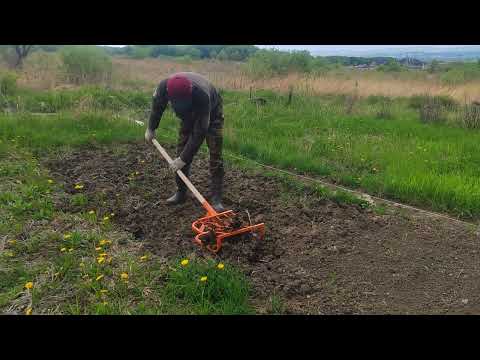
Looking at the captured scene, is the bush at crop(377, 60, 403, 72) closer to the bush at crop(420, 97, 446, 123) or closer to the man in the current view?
the bush at crop(420, 97, 446, 123)

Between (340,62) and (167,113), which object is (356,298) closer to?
(167,113)

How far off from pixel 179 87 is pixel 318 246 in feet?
6.71

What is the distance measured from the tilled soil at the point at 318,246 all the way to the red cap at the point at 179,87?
4.46 ft

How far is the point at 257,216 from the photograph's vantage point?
4.59 meters

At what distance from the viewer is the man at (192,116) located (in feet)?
13.3

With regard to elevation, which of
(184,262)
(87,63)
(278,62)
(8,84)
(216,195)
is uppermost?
(278,62)

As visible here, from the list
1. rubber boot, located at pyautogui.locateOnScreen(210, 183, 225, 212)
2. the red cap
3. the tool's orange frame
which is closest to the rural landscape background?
the tool's orange frame

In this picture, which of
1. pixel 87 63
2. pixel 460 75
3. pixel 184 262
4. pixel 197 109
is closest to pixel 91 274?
pixel 184 262

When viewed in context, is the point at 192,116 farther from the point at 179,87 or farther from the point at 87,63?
the point at 87,63

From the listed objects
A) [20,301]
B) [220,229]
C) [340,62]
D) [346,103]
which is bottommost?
[20,301]

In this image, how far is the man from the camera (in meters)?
4.05

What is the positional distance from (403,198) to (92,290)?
12.6 ft

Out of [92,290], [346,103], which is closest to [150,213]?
[92,290]

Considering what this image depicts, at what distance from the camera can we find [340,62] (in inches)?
885
